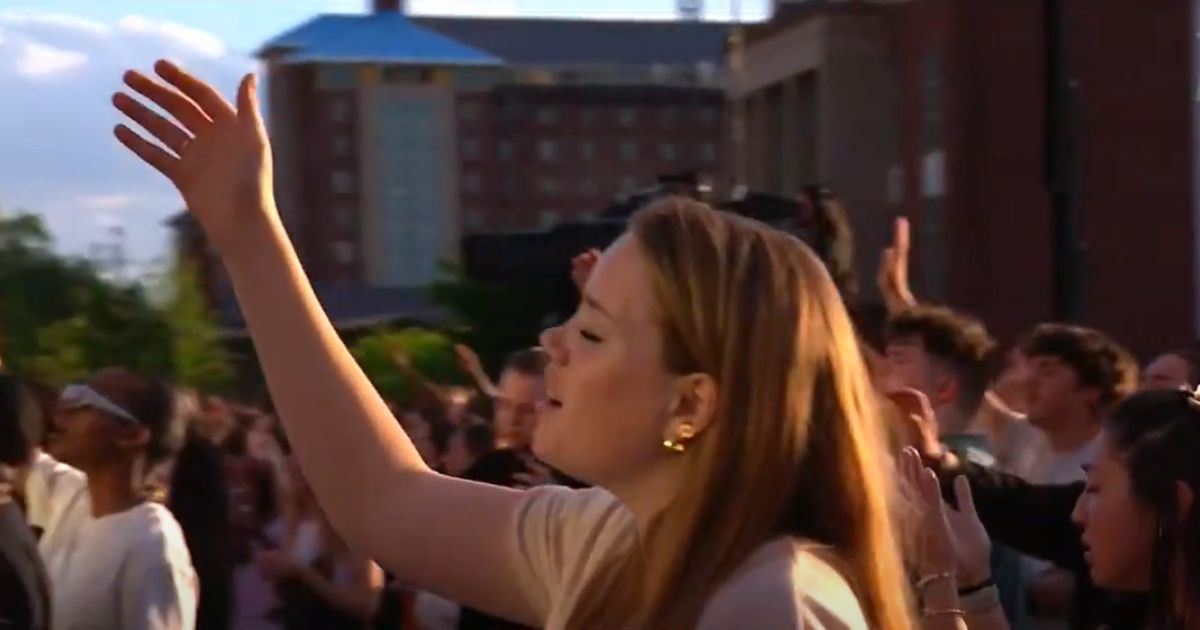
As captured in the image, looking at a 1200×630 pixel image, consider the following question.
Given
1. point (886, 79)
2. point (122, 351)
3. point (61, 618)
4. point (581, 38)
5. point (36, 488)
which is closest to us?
point (61, 618)

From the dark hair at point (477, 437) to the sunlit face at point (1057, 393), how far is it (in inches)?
80.5

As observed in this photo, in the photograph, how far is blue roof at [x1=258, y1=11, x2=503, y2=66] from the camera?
115m

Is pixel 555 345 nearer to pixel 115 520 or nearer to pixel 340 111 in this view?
pixel 115 520

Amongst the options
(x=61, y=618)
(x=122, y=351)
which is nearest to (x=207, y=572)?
(x=61, y=618)

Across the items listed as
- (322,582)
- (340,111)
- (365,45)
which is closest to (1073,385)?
(322,582)

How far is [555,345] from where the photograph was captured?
2.51 metres

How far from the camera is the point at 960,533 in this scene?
145 inches

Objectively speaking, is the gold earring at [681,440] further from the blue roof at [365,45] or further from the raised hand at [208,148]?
the blue roof at [365,45]

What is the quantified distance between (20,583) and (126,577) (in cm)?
33

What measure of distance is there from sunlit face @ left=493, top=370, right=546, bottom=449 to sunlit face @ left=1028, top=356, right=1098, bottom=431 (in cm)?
143

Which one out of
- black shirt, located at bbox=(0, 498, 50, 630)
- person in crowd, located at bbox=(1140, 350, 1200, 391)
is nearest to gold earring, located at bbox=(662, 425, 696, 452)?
black shirt, located at bbox=(0, 498, 50, 630)

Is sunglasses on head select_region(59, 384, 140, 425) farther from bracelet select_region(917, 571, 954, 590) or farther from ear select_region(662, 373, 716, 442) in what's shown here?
ear select_region(662, 373, 716, 442)

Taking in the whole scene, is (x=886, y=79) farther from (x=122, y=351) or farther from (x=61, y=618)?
(x=61, y=618)

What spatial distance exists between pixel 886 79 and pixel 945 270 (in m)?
8.00
